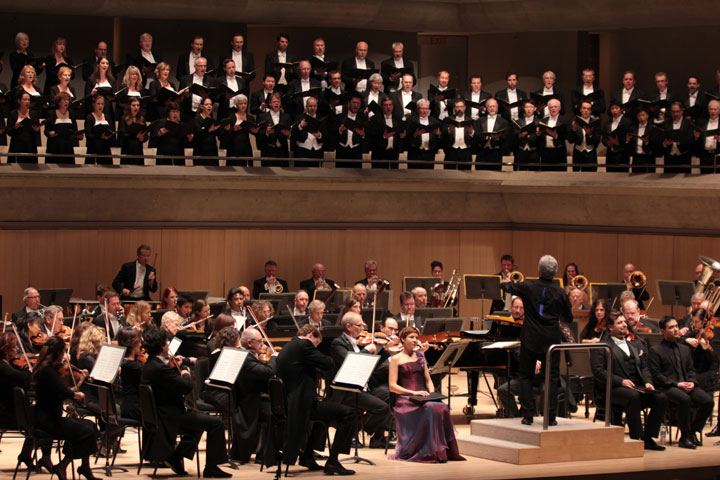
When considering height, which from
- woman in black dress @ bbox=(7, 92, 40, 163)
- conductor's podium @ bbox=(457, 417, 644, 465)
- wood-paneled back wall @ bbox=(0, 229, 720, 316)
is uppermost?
woman in black dress @ bbox=(7, 92, 40, 163)

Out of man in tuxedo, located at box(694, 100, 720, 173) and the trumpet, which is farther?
man in tuxedo, located at box(694, 100, 720, 173)

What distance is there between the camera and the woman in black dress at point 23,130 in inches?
510

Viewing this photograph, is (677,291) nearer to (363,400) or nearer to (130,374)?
(363,400)

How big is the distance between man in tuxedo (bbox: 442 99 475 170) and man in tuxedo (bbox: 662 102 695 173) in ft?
8.04

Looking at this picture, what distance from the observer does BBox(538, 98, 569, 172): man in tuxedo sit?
14555 millimetres

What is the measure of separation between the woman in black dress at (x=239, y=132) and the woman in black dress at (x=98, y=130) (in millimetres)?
1375

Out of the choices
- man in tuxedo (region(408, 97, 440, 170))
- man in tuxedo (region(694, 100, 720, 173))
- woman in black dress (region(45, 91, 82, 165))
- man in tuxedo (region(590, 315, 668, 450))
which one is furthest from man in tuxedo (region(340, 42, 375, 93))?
man in tuxedo (region(590, 315, 668, 450))

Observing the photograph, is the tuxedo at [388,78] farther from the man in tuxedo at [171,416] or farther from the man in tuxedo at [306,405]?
the man in tuxedo at [171,416]

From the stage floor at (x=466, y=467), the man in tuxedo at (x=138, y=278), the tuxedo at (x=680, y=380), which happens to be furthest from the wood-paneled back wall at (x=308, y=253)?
the tuxedo at (x=680, y=380)

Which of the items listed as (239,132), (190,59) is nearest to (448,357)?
(239,132)

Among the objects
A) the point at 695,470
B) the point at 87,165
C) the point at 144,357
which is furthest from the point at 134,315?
the point at 695,470

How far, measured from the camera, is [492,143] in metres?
14.9

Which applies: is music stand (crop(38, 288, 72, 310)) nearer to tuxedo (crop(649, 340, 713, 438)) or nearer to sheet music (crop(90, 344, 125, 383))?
sheet music (crop(90, 344, 125, 383))

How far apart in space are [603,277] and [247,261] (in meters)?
4.80
